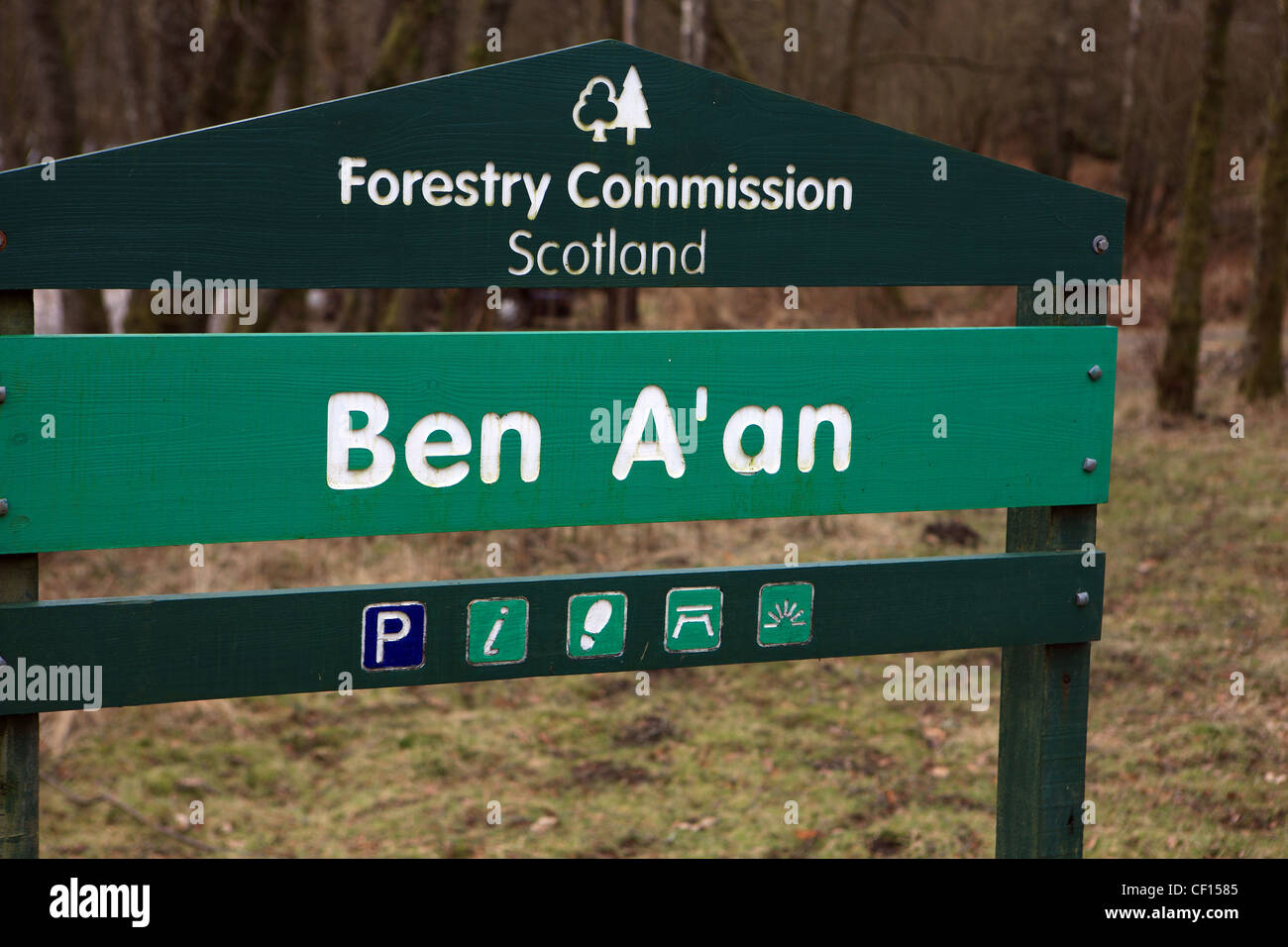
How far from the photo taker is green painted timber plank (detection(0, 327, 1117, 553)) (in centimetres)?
233

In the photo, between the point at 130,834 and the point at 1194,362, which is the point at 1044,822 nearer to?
the point at 130,834

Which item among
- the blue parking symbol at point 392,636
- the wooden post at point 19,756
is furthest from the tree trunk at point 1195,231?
the wooden post at point 19,756

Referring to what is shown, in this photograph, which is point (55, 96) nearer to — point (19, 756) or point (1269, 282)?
point (19, 756)

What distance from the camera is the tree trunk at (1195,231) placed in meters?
11.6

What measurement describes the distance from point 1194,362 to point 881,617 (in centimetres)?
1004

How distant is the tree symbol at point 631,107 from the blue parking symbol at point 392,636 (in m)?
1.03

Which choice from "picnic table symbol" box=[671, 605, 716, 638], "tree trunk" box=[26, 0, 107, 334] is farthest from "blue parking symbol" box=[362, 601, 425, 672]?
"tree trunk" box=[26, 0, 107, 334]

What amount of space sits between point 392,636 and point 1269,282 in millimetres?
11421

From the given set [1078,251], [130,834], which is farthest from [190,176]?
[130,834]

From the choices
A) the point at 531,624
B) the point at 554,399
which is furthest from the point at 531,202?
the point at 531,624

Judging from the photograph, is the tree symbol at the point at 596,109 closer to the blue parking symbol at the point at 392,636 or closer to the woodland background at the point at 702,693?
the blue parking symbol at the point at 392,636

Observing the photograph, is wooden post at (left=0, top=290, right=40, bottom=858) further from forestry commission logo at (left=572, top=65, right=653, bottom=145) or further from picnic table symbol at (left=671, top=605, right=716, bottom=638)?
picnic table symbol at (left=671, top=605, right=716, bottom=638)

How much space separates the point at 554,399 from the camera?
256cm

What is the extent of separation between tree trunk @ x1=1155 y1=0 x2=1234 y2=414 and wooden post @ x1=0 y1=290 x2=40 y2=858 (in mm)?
10995
